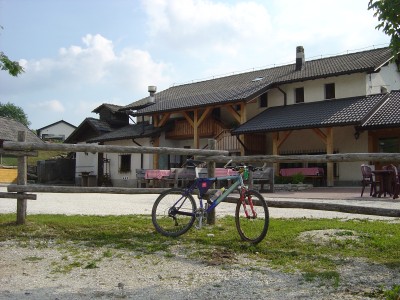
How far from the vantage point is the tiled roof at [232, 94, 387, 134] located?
2077 centimetres

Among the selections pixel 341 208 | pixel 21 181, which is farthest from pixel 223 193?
pixel 21 181

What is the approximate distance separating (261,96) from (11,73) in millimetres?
20814

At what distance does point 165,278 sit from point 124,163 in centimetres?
2654

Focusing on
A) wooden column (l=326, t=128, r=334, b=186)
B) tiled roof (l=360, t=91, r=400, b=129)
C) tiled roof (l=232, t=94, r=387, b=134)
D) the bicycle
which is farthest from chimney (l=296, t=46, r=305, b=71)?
the bicycle

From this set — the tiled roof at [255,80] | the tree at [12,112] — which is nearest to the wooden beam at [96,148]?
the tiled roof at [255,80]

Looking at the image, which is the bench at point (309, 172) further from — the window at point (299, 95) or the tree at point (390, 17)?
the tree at point (390, 17)

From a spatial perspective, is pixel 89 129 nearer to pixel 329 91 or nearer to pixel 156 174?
pixel 156 174

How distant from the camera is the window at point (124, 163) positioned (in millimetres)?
30083

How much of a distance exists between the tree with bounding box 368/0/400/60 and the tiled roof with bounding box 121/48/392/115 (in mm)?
18939

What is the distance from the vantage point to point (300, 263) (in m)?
4.76

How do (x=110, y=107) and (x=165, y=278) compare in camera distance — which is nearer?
(x=165, y=278)

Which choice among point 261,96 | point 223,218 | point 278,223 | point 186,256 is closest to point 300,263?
point 186,256

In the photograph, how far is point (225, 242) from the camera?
573 cm

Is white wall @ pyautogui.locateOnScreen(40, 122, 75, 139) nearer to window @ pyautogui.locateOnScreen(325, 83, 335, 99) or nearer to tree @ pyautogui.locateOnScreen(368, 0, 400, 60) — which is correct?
window @ pyautogui.locateOnScreen(325, 83, 335, 99)
